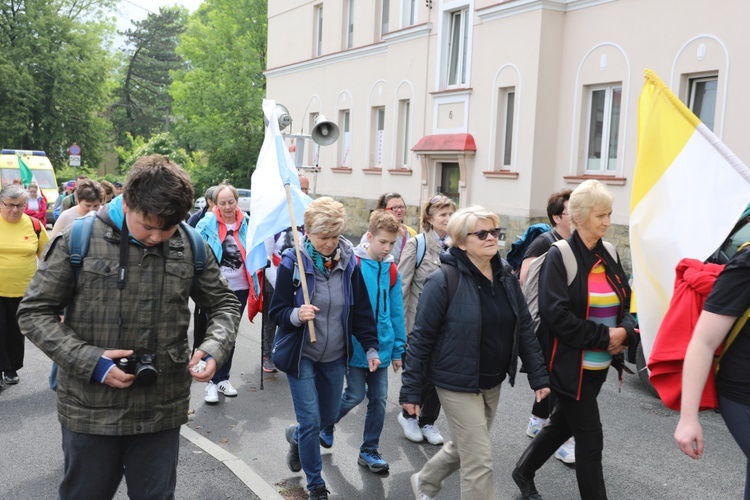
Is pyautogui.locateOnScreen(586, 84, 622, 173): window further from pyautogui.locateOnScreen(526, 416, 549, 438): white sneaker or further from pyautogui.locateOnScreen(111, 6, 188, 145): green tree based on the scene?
pyautogui.locateOnScreen(111, 6, 188, 145): green tree

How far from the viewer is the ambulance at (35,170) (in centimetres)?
2889

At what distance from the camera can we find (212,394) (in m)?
6.80

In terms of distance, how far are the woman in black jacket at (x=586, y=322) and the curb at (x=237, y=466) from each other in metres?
1.81

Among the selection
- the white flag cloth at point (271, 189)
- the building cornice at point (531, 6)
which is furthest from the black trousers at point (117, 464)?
the building cornice at point (531, 6)

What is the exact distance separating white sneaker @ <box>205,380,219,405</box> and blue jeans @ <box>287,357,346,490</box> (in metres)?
2.21

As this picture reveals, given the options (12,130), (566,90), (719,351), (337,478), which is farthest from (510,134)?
(12,130)

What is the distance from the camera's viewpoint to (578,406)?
4.19m

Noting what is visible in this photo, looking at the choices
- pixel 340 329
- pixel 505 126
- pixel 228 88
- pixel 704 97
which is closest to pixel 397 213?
pixel 340 329

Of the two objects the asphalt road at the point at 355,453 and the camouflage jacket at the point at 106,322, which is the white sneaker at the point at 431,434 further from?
the camouflage jacket at the point at 106,322

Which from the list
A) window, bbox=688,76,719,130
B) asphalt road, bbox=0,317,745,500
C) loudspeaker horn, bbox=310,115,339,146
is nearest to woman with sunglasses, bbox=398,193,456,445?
asphalt road, bbox=0,317,745,500

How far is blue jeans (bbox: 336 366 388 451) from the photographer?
16.7 feet

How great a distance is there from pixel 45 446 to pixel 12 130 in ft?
138

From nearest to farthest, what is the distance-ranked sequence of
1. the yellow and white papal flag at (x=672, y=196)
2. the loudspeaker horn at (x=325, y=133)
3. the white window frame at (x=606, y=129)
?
1. the yellow and white papal flag at (x=672, y=196)
2. the white window frame at (x=606, y=129)
3. the loudspeaker horn at (x=325, y=133)

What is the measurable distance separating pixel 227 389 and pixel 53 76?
42241 millimetres
